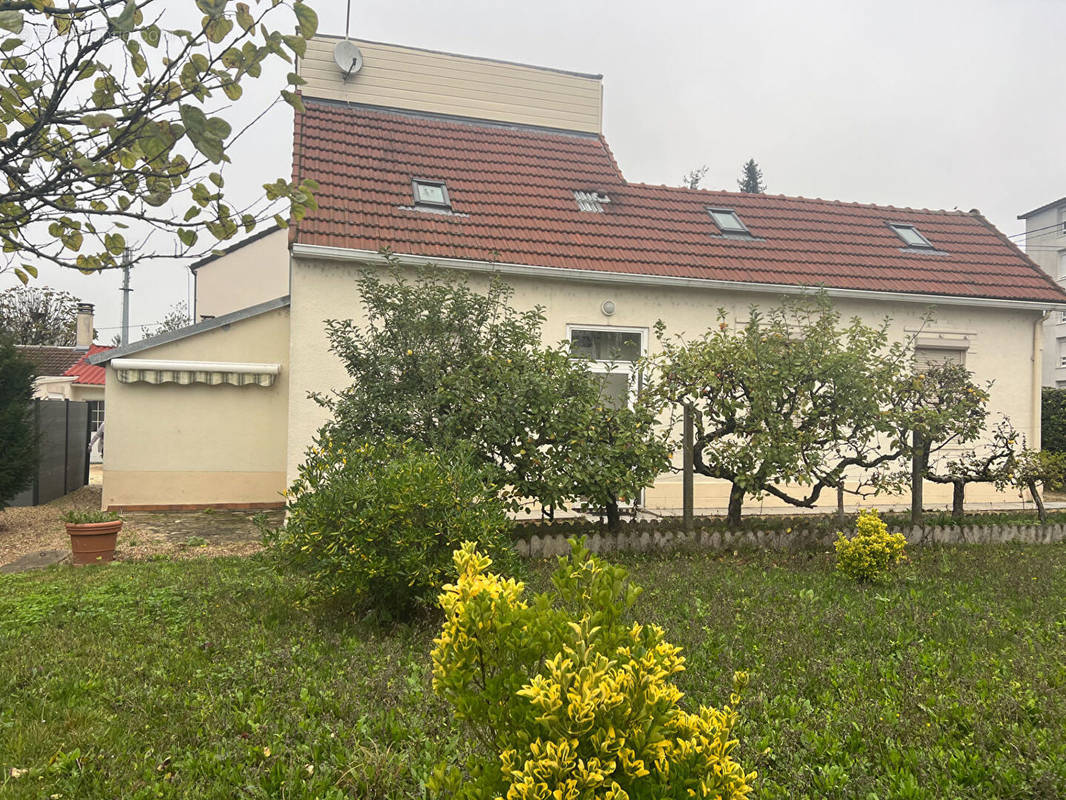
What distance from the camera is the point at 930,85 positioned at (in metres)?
17.4

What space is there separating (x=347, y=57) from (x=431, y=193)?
14.3 ft

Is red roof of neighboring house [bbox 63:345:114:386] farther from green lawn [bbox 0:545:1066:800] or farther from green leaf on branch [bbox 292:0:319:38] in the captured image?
green leaf on branch [bbox 292:0:319:38]

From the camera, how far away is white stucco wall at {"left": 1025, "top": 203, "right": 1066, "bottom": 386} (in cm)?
4003

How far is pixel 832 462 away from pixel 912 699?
9.21 meters

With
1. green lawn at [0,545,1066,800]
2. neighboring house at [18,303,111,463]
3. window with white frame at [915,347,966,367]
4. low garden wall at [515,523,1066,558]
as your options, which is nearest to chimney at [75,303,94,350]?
neighboring house at [18,303,111,463]

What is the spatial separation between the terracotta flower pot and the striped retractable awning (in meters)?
4.34

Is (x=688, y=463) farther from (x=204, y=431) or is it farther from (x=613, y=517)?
(x=204, y=431)

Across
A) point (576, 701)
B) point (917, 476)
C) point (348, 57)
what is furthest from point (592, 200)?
point (576, 701)

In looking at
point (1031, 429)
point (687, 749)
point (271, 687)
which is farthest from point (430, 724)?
point (1031, 429)

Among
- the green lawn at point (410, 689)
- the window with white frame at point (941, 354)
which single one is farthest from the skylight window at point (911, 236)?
the green lawn at point (410, 689)

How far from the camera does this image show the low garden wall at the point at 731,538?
7.41m

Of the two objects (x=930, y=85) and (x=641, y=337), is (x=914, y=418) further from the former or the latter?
(x=930, y=85)

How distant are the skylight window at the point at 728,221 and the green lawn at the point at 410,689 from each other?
28.6 feet

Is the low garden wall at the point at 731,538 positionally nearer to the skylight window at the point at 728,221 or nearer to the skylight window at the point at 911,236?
the skylight window at the point at 728,221
